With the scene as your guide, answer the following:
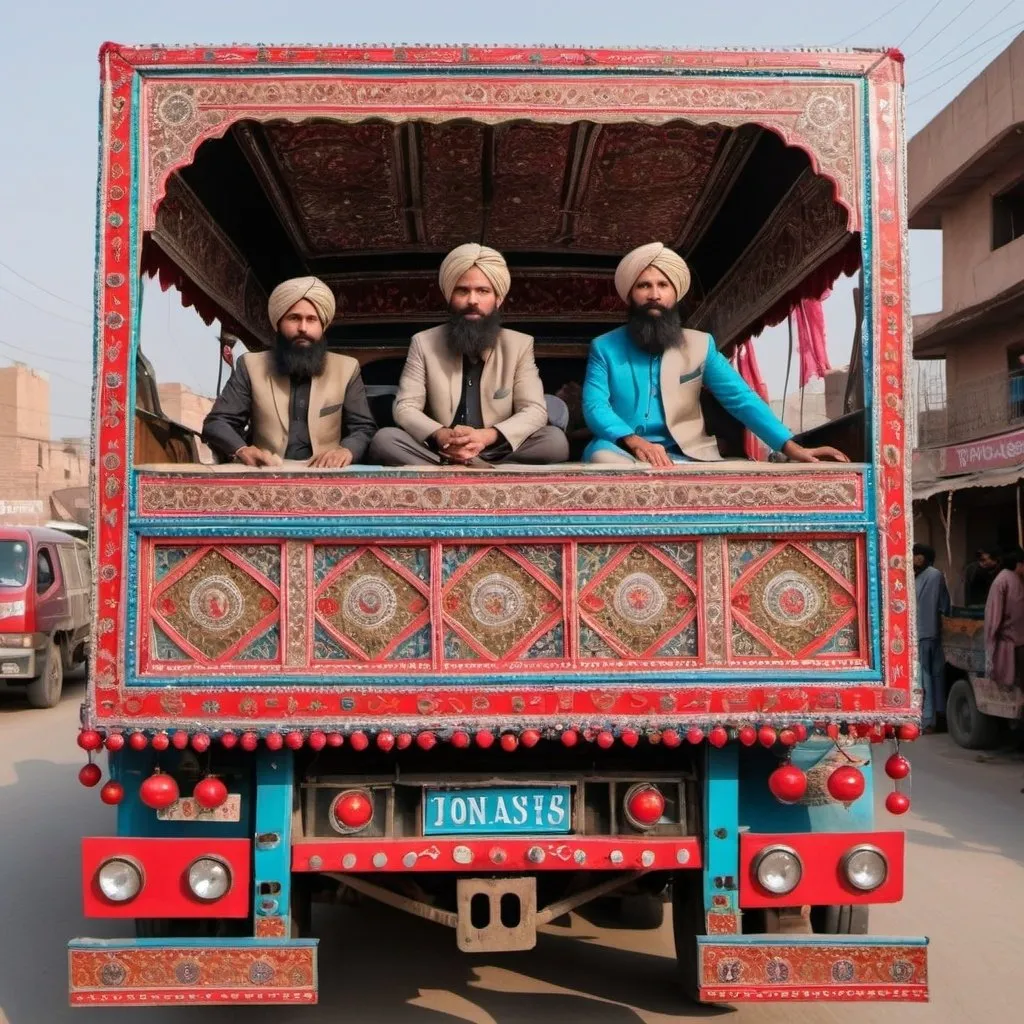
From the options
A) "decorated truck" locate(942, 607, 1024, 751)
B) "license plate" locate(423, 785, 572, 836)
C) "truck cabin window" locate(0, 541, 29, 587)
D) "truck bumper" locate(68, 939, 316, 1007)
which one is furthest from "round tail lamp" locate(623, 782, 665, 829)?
"truck cabin window" locate(0, 541, 29, 587)

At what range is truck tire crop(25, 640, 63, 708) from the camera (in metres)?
12.2

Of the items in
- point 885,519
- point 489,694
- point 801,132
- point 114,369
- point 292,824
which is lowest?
point 292,824

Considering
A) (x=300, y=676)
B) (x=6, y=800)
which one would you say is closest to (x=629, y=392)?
(x=300, y=676)

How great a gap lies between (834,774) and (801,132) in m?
2.02

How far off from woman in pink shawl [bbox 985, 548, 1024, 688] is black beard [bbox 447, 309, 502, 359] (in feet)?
Result: 20.5

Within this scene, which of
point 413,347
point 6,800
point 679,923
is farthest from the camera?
point 6,800

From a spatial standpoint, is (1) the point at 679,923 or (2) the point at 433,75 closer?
(2) the point at 433,75

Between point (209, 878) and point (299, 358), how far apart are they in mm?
1929

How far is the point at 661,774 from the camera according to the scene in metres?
3.35

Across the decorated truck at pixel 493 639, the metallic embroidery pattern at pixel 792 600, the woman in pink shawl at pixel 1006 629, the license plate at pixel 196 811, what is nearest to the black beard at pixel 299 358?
the decorated truck at pixel 493 639

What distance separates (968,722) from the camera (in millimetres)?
9523

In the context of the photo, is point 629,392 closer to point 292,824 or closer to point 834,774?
point 834,774

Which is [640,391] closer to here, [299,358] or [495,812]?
[299,358]

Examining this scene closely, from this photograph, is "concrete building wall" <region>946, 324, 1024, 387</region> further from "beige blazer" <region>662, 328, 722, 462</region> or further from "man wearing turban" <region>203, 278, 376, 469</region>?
"man wearing turban" <region>203, 278, 376, 469</region>
